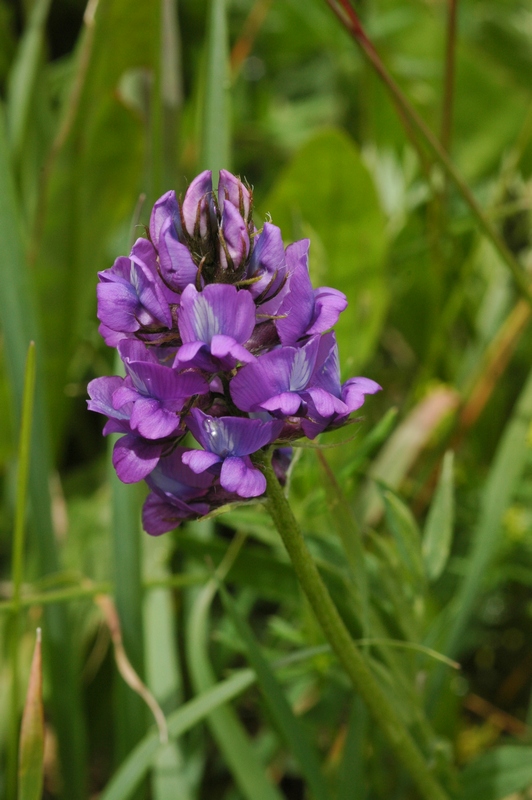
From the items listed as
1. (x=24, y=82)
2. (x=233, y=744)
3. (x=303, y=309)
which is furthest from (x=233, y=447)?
(x=24, y=82)

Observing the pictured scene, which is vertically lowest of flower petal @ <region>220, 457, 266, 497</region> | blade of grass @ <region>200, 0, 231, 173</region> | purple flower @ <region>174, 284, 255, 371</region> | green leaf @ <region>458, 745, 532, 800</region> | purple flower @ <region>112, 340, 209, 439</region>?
green leaf @ <region>458, 745, 532, 800</region>

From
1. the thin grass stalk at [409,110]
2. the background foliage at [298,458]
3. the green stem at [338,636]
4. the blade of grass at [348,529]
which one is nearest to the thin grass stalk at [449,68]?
the background foliage at [298,458]

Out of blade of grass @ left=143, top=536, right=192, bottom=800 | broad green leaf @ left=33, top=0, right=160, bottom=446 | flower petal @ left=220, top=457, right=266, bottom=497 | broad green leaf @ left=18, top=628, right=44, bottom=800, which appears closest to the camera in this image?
flower petal @ left=220, top=457, right=266, bottom=497

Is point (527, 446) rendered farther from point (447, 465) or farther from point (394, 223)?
point (394, 223)

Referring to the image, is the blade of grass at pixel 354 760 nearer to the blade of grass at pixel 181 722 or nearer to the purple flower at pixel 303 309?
the blade of grass at pixel 181 722

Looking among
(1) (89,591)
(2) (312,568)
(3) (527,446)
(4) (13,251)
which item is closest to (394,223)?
(3) (527,446)

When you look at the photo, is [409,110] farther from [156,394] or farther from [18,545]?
[18,545]

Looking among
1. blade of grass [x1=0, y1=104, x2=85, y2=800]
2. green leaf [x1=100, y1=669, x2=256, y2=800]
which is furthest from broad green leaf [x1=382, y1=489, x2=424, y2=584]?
blade of grass [x1=0, y1=104, x2=85, y2=800]

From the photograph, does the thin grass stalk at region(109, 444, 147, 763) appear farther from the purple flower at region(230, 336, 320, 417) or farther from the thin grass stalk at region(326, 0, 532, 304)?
the thin grass stalk at region(326, 0, 532, 304)
